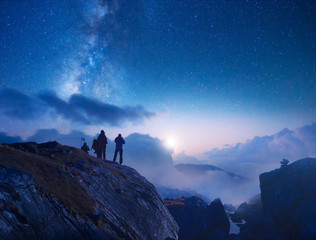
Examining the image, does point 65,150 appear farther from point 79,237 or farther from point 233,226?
point 233,226

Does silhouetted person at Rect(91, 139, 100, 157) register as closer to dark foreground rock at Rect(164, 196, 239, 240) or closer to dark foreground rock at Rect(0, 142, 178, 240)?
dark foreground rock at Rect(0, 142, 178, 240)

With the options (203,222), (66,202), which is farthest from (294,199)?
(66,202)

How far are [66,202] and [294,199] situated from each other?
5828cm

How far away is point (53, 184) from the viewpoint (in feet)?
28.9

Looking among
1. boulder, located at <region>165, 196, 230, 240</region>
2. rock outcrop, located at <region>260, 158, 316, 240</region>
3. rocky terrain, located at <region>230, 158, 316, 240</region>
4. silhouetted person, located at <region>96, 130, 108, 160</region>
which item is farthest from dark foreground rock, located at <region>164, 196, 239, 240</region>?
silhouetted person, located at <region>96, 130, 108, 160</region>

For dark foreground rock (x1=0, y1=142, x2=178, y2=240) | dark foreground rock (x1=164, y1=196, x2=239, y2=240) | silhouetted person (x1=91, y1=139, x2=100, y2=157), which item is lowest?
dark foreground rock (x1=164, y1=196, x2=239, y2=240)

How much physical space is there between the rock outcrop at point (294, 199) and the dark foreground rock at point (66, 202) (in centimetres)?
4352

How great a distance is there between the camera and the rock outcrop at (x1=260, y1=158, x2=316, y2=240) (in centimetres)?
3848

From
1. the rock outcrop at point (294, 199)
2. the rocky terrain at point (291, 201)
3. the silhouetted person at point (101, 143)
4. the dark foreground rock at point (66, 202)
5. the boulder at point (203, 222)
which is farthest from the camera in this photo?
the boulder at point (203, 222)

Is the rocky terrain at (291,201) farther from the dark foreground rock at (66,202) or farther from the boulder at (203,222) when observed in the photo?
the dark foreground rock at (66,202)

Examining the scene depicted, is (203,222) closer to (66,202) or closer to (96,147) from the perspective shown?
(96,147)

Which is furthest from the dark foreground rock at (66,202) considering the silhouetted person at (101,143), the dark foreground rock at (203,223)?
the dark foreground rock at (203,223)

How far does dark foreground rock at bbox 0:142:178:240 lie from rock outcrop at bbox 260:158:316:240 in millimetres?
43520

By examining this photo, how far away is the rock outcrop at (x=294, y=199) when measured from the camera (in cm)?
3848
